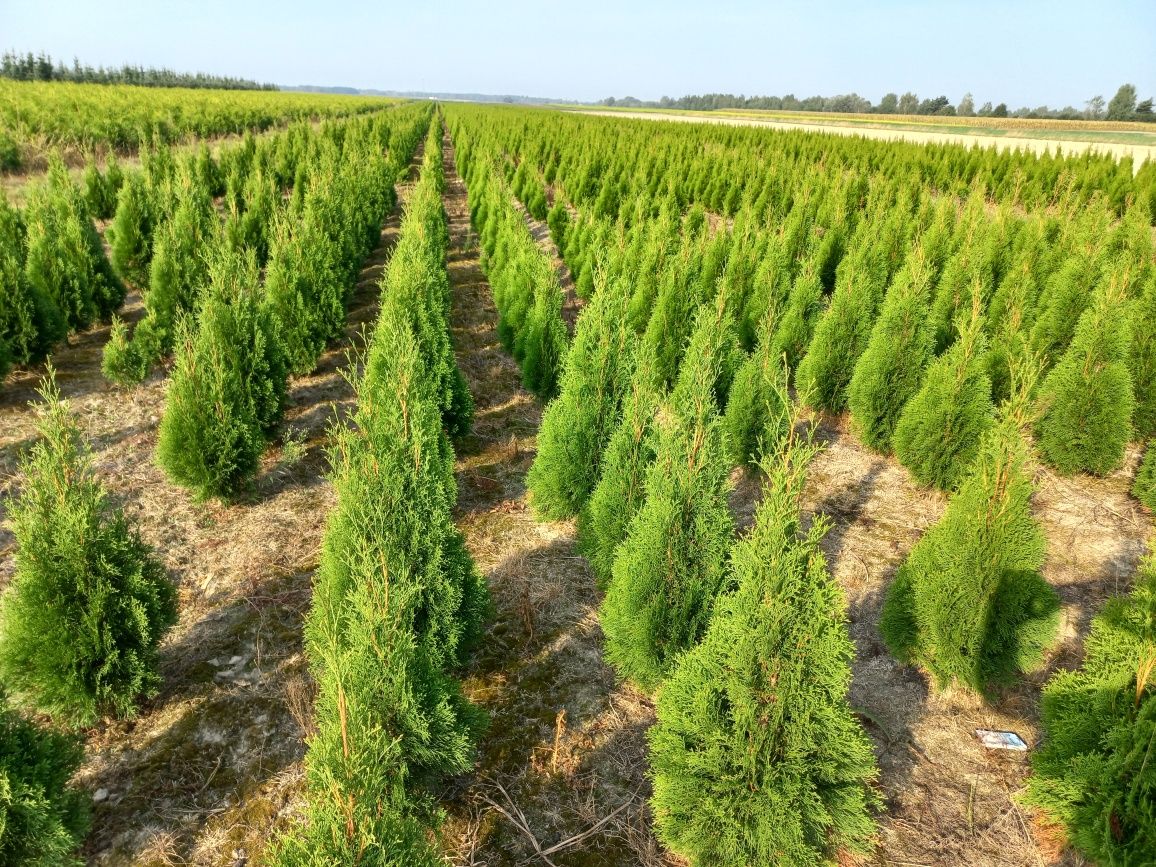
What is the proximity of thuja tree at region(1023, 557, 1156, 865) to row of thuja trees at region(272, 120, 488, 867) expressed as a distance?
10.4ft

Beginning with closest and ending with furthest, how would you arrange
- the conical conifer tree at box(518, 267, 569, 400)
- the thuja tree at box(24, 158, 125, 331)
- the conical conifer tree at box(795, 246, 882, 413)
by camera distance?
the conical conifer tree at box(518, 267, 569, 400) → the conical conifer tree at box(795, 246, 882, 413) → the thuja tree at box(24, 158, 125, 331)

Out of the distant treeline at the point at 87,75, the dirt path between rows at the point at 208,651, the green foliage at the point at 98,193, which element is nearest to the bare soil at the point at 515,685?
the dirt path between rows at the point at 208,651

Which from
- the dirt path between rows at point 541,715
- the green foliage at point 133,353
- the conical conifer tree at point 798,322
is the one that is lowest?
the dirt path between rows at point 541,715

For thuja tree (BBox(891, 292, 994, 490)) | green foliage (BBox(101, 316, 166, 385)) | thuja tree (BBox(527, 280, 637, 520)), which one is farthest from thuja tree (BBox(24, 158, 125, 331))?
thuja tree (BBox(891, 292, 994, 490))

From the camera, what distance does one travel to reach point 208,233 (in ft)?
38.0

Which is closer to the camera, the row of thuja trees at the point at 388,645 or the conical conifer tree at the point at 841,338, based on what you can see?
the row of thuja trees at the point at 388,645

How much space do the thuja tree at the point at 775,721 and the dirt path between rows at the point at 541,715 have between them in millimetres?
700

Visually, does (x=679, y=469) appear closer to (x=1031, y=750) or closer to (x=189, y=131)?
(x=1031, y=750)

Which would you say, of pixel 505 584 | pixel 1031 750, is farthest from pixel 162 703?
pixel 1031 750

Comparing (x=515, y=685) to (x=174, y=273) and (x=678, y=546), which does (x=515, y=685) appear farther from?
(x=174, y=273)

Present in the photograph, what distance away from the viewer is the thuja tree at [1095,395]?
Answer: 7.07 metres

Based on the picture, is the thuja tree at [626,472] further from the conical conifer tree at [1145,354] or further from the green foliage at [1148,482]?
the conical conifer tree at [1145,354]

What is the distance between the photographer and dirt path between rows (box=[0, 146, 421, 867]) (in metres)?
3.40

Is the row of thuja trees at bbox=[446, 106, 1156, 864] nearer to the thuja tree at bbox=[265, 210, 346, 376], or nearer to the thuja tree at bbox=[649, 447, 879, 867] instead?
the thuja tree at bbox=[649, 447, 879, 867]
